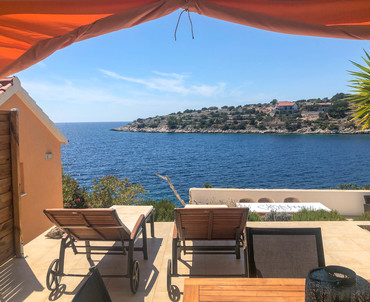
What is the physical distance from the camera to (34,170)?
6172 millimetres

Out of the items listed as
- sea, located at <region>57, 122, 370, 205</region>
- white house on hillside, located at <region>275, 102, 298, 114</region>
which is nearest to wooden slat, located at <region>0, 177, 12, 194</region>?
Answer: sea, located at <region>57, 122, 370, 205</region>

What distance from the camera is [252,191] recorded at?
30.2 feet

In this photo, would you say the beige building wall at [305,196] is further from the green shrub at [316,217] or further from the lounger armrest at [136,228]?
the lounger armrest at [136,228]

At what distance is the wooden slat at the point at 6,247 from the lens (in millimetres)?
3923

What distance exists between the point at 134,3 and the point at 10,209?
A: 3616 millimetres

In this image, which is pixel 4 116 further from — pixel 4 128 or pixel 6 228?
pixel 6 228

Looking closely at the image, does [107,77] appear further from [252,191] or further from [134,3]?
[134,3]

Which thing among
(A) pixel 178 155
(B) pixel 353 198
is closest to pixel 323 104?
(A) pixel 178 155

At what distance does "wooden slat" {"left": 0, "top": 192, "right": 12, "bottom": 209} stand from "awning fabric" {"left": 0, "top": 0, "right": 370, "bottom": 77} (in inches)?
104

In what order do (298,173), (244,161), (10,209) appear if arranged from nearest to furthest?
(10,209) → (298,173) → (244,161)

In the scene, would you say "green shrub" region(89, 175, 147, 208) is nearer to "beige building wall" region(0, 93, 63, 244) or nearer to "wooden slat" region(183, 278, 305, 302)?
"beige building wall" region(0, 93, 63, 244)

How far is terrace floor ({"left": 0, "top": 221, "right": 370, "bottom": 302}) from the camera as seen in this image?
3209mm

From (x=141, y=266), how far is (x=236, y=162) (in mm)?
48424

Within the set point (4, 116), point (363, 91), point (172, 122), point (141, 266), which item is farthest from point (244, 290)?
point (172, 122)
